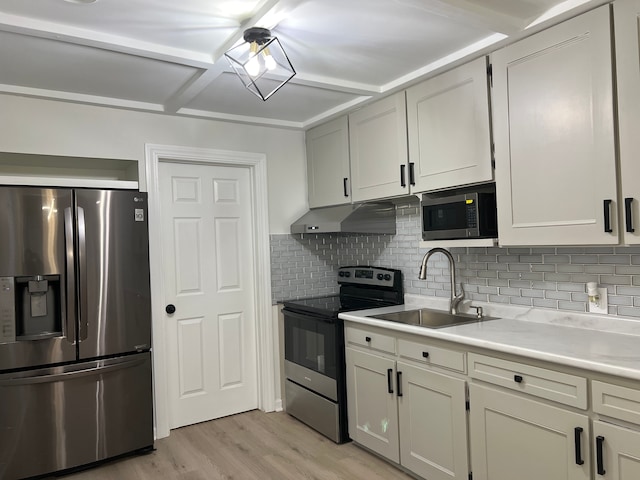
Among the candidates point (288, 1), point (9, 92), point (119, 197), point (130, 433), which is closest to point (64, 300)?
point (119, 197)

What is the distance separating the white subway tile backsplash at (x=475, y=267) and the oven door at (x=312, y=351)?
1.19 feet

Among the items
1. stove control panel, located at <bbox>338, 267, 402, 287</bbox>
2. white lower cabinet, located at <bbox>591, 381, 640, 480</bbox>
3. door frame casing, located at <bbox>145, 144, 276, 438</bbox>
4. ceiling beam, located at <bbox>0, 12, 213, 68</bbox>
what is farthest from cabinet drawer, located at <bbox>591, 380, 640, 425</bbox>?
door frame casing, located at <bbox>145, 144, 276, 438</bbox>

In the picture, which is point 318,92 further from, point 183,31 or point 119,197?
point 119,197

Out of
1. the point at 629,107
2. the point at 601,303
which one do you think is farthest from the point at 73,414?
the point at 629,107

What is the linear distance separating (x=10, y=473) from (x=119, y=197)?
1.68 meters

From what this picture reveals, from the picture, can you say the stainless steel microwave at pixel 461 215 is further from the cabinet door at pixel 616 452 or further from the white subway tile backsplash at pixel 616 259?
the cabinet door at pixel 616 452

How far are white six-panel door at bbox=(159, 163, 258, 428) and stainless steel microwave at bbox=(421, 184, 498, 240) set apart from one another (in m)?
1.64

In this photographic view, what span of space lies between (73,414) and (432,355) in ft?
6.99

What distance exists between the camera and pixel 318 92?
318 centimetres

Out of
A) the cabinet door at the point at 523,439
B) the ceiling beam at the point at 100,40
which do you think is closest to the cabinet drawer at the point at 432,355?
the cabinet door at the point at 523,439

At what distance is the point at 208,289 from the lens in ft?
12.3

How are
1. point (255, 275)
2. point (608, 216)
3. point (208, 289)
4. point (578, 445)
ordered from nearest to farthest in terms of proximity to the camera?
point (578, 445) < point (608, 216) < point (208, 289) < point (255, 275)

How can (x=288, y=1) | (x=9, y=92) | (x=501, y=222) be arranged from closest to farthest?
(x=288, y=1)
(x=501, y=222)
(x=9, y=92)

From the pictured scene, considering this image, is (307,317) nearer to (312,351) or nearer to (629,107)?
(312,351)
